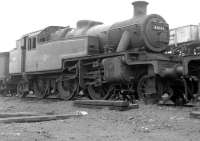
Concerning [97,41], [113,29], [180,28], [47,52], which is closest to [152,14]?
[113,29]

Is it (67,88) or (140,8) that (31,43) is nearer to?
(67,88)

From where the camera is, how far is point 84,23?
13.5 m

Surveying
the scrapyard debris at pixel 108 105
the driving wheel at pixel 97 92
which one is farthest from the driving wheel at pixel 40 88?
the scrapyard debris at pixel 108 105

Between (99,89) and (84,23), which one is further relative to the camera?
(84,23)

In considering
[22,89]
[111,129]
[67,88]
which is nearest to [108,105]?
[111,129]

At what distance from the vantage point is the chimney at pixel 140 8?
445 inches

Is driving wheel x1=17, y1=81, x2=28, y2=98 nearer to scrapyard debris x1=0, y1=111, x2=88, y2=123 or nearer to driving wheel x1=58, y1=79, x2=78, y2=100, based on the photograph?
driving wheel x1=58, y1=79, x2=78, y2=100

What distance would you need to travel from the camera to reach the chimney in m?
11.3

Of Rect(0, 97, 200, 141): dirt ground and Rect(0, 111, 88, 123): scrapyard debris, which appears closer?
Rect(0, 97, 200, 141): dirt ground

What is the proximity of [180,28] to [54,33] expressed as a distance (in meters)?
7.19

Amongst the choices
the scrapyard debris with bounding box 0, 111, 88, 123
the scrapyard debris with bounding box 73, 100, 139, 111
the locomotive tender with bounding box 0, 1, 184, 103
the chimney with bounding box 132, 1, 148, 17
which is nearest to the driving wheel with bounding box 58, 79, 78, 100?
the locomotive tender with bounding box 0, 1, 184, 103

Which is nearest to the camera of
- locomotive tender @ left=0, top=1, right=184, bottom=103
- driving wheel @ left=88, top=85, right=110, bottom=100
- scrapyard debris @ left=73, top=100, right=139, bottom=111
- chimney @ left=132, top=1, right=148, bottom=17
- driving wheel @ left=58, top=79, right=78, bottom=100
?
scrapyard debris @ left=73, top=100, right=139, bottom=111

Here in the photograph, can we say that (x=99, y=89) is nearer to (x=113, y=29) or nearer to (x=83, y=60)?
(x=83, y=60)

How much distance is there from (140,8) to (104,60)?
7.41ft
